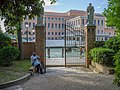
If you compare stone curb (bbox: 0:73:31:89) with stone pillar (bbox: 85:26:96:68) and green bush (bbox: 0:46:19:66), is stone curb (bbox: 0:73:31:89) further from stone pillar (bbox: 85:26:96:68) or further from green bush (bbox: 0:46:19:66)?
stone pillar (bbox: 85:26:96:68)

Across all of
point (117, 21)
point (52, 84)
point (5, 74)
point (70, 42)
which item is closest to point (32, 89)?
point (52, 84)

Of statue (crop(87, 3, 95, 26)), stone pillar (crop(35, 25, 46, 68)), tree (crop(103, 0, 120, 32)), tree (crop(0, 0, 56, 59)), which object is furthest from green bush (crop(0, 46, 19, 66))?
tree (crop(103, 0, 120, 32))

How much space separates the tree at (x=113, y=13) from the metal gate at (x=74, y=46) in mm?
9534

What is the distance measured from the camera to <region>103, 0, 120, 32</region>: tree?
553 centimetres

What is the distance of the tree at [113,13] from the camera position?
5.53 metres

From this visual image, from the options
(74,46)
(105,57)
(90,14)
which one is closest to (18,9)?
(105,57)

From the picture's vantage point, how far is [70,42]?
1750 cm

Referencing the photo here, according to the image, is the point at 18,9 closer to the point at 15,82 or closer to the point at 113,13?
the point at 15,82

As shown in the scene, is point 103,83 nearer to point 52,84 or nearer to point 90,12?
point 52,84

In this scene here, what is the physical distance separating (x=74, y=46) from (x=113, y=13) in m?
11.6

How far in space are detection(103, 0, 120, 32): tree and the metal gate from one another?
953 centimetres

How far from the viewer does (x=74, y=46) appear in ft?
56.4

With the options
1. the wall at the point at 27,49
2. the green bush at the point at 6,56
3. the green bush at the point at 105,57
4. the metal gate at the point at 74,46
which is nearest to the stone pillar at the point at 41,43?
the green bush at the point at 6,56

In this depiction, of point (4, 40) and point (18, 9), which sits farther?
point (4, 40)
